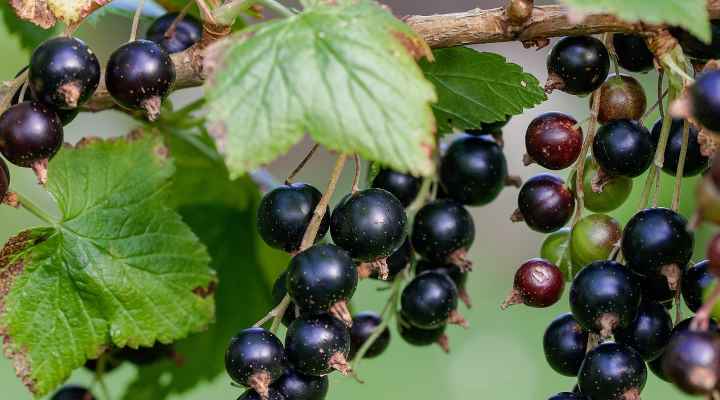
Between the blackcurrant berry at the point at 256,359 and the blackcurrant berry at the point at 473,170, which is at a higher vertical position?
the blackcurrant berry at the point at 256,359

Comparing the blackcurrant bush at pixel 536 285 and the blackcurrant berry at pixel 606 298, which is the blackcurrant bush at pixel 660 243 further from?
the blackcurrant bush at pixel 536 285

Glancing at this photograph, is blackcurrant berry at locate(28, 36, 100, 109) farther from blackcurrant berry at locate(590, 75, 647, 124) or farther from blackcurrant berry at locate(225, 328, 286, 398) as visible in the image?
blackcurrant berry at locate(590, 75, 647, 124)

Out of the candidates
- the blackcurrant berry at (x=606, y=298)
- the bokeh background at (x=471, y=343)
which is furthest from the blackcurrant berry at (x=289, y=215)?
the bokeh background at (x=471, y=343)

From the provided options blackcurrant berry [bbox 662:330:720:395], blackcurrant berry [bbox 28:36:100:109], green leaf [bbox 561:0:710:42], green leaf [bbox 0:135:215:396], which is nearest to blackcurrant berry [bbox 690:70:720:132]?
green leaf [bbox 561:0:710:42]

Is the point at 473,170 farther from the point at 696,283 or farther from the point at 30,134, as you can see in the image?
the point at 30,134

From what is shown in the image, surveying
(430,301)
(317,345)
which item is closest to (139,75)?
(317,345)
